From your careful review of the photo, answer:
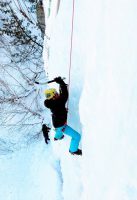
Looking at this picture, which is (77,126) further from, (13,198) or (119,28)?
(13,198)

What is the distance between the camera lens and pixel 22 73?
11547mm

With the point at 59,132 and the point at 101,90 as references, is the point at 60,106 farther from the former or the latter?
the point at 101,90

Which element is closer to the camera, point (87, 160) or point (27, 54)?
point (87, 160)

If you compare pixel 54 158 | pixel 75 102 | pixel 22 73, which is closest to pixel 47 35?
pixel 75 102

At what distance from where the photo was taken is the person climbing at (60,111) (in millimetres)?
5148

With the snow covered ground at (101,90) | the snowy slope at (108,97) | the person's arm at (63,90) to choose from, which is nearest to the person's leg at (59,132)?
the snow covered ground at (101,90)

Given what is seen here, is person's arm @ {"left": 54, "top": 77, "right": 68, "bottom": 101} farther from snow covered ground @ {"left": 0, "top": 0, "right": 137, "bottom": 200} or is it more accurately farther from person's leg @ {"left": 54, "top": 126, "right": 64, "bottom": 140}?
person's leg @ {"left": 54, "top": 126, "right": 64, "bottom": 140}

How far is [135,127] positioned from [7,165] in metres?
6.10

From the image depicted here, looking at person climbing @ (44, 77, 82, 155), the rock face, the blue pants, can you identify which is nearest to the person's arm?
person climbing @ (44, 77, 82, 155)

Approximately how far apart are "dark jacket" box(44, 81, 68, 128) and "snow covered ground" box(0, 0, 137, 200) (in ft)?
0.87

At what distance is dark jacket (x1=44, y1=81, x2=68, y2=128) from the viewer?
515cm

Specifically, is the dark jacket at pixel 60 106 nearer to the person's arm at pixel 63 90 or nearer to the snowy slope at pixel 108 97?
the person's arm at pixel 63 90

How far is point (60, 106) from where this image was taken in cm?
529

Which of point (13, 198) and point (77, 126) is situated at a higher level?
point (77, 126)
